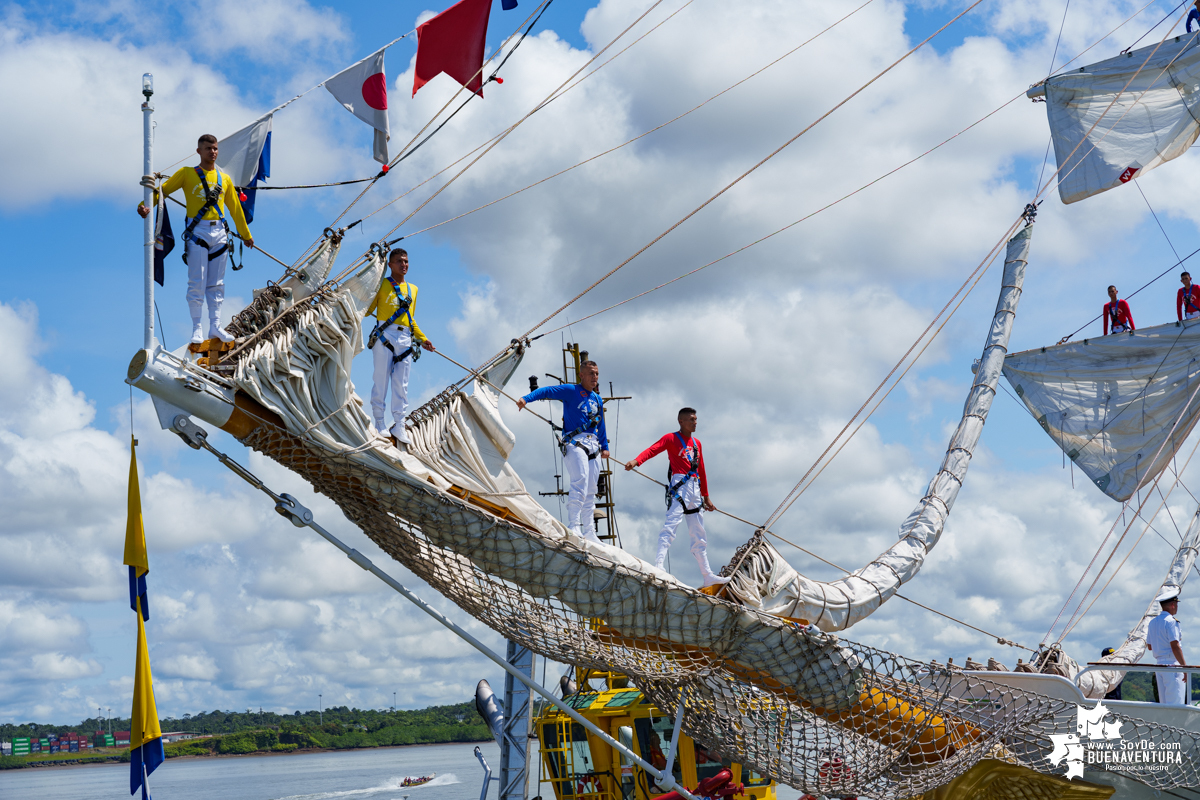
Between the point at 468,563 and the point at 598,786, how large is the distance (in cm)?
443

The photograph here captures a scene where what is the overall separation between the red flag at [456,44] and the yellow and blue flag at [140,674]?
14.1 feet

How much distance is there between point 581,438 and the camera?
10570mm

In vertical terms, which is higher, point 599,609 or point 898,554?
point 898,554

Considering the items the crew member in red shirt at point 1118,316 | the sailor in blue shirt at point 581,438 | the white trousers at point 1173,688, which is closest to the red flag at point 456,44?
the sailor in blue shirt at point 581,438

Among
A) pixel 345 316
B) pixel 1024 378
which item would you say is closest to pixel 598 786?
pixel 345 316

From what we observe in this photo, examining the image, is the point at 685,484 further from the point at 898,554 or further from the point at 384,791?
the point at 384,791

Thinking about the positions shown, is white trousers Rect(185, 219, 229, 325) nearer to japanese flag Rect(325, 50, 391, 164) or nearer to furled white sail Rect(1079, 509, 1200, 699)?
japanese flag Rect(325, 50, 391, 164)

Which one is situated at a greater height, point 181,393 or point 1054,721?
point 181,393

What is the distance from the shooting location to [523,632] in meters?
9.75

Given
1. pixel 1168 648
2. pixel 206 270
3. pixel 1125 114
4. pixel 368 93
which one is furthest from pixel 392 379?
pixel 1125 114

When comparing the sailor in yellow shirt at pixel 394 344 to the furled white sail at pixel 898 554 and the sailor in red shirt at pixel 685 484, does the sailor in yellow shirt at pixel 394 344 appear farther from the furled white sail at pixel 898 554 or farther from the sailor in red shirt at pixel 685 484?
the furled white sail at pixel 898 554

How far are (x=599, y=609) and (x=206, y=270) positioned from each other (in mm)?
4223

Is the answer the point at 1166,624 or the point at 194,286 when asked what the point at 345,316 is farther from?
the point at 1166,624

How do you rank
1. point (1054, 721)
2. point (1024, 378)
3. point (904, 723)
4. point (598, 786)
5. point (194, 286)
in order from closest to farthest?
1. point (194, 286)
2. point (904, 723)
3. point (1054, 721)
4. point (598, 786)
5. point (1024, 378)
